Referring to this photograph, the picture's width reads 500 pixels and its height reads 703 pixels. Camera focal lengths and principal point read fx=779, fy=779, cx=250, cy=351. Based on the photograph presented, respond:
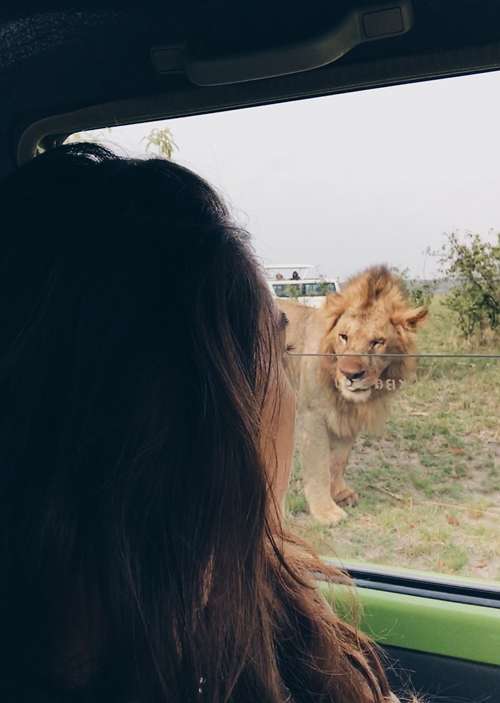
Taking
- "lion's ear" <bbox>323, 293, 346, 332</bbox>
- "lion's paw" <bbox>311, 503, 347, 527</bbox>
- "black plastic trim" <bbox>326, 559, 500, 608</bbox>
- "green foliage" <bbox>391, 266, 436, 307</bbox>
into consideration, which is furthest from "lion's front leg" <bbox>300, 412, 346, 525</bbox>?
"green foliage" <bbox>391, 266, 436, 307</bbox>

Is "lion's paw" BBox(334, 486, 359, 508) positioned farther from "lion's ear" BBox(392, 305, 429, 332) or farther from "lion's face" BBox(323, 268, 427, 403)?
"lion's ear" BBox(392, 305, 429, 332)

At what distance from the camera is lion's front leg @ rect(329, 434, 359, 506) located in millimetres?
1791

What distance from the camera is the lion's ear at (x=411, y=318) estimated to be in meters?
1.57

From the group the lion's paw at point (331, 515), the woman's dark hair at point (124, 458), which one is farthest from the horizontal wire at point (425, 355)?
the woman's dark hair at point (124, 458)

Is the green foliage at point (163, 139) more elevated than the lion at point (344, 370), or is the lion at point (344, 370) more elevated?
the green foliage at point (163, 139)

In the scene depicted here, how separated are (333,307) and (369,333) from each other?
0.10 m

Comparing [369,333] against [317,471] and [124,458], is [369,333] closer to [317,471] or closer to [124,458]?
[317,471]

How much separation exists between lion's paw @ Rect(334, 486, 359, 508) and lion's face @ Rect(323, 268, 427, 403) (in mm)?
211

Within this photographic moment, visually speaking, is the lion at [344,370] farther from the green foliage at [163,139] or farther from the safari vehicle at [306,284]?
the green foliage at [163,139]

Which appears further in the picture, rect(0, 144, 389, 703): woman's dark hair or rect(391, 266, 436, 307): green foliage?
rect(391, 266, 436, 307): green foliage

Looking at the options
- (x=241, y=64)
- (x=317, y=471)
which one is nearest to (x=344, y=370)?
(x=317, y=471)

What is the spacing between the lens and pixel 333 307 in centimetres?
167

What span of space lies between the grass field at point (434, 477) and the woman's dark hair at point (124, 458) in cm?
80

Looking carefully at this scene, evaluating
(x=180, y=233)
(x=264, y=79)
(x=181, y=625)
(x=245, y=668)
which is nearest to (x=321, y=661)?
(x=245, y=668)
